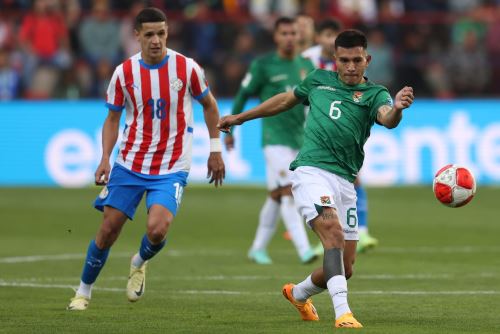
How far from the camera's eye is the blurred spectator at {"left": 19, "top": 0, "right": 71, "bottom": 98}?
1009 inches

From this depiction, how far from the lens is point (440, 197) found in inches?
386

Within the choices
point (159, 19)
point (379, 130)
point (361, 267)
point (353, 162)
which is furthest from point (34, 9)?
point (353, 162)

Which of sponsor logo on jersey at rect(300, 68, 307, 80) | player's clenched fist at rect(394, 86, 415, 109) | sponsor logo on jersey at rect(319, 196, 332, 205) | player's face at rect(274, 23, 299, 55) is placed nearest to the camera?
player's clenched fist at rect(394, 86, 415, 109)

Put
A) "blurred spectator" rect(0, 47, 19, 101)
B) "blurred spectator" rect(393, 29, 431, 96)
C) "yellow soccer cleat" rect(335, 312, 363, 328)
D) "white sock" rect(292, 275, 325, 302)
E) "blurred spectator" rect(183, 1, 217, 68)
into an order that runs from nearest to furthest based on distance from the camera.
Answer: "yellow soccer cleat" rect(335, 312, 363, 328), "white sock" rect(292, 275, 325, 302), "blurred spectator" rect(0, 47, 19, 101), "blurred spectator" rect(183, 1, 217, 68), "blurred spectator" rect(393, 29, 431, 96)

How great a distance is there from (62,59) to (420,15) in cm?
805

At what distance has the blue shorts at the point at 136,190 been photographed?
10.8 m

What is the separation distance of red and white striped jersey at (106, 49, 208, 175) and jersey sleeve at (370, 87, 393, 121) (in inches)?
79.3

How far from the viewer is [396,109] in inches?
352

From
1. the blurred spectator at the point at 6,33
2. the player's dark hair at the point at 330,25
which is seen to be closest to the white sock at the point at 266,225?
the player's dark hair at the point at 330,25

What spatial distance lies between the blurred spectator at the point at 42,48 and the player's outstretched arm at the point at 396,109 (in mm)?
17007

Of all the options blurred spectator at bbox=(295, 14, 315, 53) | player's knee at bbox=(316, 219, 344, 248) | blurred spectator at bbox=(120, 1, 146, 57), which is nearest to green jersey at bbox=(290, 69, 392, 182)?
player's knee at bbox=(316, 219, 344, 248)

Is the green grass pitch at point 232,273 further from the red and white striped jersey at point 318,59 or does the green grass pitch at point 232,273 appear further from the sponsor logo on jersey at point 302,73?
the red and white striped jersey at point 318,59

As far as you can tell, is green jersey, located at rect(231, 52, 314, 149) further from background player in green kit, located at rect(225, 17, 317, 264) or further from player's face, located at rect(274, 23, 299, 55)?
player's face, located at rect(274, 23, 299, 55)

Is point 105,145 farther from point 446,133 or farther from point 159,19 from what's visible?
point 446,133
